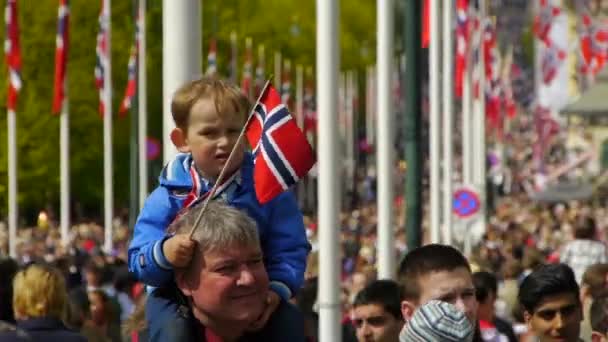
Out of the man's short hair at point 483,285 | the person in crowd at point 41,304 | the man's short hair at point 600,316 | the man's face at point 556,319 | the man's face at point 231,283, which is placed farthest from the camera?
the man's short hair at point 483,285

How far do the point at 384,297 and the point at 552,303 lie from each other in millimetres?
1635

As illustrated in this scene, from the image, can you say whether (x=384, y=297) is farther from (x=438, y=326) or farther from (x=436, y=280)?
(x=438, y=326)

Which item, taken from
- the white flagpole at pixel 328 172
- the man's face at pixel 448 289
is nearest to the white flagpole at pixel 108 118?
the white flagpole at pixel 328 172

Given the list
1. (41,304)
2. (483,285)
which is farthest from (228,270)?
(483,285)

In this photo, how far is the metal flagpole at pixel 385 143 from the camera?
67.5ft

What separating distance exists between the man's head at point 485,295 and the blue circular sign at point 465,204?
64.7 ft

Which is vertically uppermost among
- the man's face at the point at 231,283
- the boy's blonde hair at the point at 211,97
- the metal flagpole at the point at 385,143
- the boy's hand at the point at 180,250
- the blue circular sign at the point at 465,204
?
the boy's blonde hair at the point at 211,97

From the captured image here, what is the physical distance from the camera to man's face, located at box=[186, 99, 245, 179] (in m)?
6.36

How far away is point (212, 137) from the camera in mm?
6375

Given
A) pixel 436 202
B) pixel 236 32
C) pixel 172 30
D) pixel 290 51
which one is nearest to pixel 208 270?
pixel 172 30

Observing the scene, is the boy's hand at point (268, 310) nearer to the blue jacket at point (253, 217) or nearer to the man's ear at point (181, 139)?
the blue jacket at point (253, 217)

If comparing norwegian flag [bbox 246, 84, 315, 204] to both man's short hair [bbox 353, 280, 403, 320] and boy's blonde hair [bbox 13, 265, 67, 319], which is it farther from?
man's short hair [bbox 353, 280, 403, 320]

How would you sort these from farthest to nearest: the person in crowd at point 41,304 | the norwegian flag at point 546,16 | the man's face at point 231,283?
1. the norwegian flag at point 546,16
2. the person in crowd at point 41,304
3. the man's face at point 231,283

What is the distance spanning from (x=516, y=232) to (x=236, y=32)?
1139 inches
